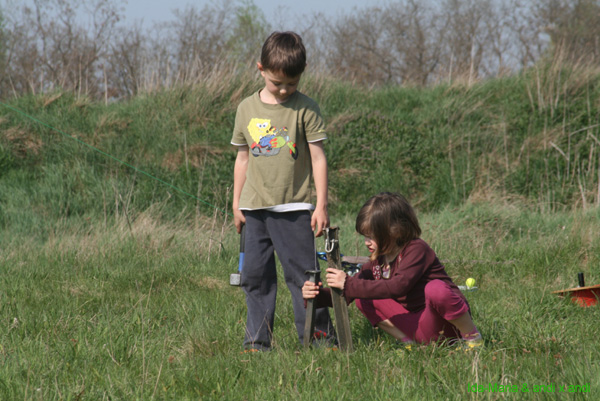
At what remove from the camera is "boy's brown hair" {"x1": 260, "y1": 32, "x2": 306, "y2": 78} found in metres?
3.11

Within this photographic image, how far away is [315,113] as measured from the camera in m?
3.30

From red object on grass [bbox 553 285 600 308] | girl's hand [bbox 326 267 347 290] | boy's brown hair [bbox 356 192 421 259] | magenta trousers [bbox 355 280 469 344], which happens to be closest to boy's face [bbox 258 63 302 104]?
boy's brown hair [bbox 356 192 421 259]

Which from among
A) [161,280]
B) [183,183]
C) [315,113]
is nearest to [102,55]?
[183,183]

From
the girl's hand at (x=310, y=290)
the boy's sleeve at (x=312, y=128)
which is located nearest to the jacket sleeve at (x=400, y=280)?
the girl's hand at (x=310, y=290)

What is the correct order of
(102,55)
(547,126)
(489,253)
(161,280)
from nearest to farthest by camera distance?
(161,280) → (489,253) → (547,126) → (102,55)

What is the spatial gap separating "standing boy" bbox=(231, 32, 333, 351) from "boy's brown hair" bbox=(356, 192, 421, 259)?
0.71ft

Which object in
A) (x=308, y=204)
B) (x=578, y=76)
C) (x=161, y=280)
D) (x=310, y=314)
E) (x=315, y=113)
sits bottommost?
(x=161, y=280)

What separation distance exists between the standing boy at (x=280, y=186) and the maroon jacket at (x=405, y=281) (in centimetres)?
31

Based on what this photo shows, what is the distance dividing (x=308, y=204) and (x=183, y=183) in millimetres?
6165

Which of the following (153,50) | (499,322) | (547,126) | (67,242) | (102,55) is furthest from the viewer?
(153,50)

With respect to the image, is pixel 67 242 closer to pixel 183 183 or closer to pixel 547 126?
pixel 183 183

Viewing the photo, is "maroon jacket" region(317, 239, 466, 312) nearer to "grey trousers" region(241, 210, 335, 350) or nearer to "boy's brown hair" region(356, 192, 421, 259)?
"boy's brown hair" region(356, 192, 421, 259)

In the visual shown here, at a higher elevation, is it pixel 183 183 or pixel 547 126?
pixel 547 126

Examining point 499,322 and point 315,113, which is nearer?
point 315,113
